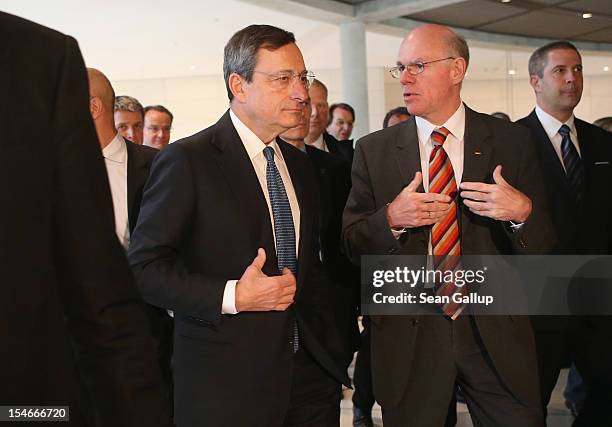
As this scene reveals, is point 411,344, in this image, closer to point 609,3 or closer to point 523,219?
point 523,219

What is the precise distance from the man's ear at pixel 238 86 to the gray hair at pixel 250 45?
15mm

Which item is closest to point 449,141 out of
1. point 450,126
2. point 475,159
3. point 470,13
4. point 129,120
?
Result: point 450,126

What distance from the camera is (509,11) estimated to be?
9680mm

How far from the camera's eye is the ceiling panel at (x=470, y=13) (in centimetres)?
972

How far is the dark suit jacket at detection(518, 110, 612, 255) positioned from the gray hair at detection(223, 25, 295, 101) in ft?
6.09

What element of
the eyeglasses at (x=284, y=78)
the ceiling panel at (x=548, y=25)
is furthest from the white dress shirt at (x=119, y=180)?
the ceiling panel at (x=548, y=25)

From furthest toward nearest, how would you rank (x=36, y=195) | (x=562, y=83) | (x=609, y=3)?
(x=609, y=3) < (x=562, y=83) < (x=36, y=195)

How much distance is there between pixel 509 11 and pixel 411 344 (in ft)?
26.5

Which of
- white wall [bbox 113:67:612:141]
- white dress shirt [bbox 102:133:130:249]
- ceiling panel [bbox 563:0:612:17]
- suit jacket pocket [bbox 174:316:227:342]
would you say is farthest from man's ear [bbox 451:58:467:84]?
white wall [bbox 113:67:612:141]

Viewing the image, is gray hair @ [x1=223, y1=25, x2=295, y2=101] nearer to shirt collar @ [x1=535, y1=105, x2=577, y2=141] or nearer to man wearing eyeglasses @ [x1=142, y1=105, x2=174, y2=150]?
shirt collar @ [x1=535, y1=105, x2=577, y2=141]

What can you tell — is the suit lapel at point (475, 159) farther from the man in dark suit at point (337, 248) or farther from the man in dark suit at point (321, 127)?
the man in dark suit at point (321, 127)

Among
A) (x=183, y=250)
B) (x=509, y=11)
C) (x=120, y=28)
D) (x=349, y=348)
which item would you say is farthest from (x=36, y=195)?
(x=120, y=28)

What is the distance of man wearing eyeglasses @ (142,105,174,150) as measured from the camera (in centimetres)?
578

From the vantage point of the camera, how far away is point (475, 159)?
2.68 m
